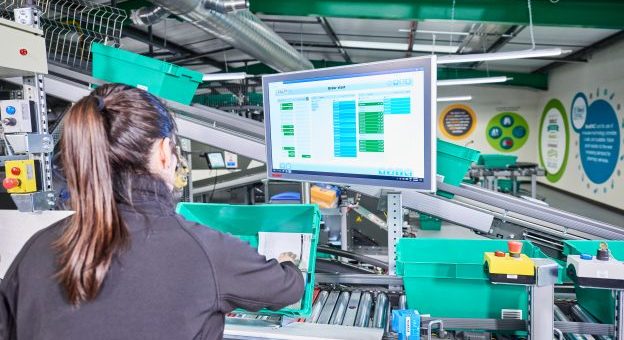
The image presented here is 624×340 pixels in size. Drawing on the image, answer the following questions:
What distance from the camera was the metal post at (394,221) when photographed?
52.7 inches

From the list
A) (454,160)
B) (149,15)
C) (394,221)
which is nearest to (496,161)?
(149,15)

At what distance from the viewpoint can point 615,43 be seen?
22.3 ft

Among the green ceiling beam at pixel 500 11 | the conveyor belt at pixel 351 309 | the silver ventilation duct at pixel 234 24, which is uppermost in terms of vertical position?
the green ceiling beam at pixel 500 11

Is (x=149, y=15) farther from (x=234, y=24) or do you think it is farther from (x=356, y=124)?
(x=356, y=124)

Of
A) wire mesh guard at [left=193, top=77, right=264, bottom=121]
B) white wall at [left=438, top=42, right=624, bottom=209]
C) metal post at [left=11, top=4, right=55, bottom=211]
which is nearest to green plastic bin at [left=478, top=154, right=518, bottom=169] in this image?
white wall at [left=438, top=42, right=624, bottom=209]

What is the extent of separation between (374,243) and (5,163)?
298cm

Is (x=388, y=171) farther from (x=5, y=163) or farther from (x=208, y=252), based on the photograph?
(x=5, y=163)

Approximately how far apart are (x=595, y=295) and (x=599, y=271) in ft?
0.82

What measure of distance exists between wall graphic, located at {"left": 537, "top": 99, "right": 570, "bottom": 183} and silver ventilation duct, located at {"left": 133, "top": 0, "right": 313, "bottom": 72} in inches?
251

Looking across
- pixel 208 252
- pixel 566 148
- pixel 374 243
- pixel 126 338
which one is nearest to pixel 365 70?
pixel 208 252

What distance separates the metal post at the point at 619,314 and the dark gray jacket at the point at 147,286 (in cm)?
85

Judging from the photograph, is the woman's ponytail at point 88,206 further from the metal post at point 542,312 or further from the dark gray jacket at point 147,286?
the metal post at point 542,312

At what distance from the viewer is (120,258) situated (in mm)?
671

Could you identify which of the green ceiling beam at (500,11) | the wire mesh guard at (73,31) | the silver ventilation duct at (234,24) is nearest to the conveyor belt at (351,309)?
the wire mesh guard at (73,31)
